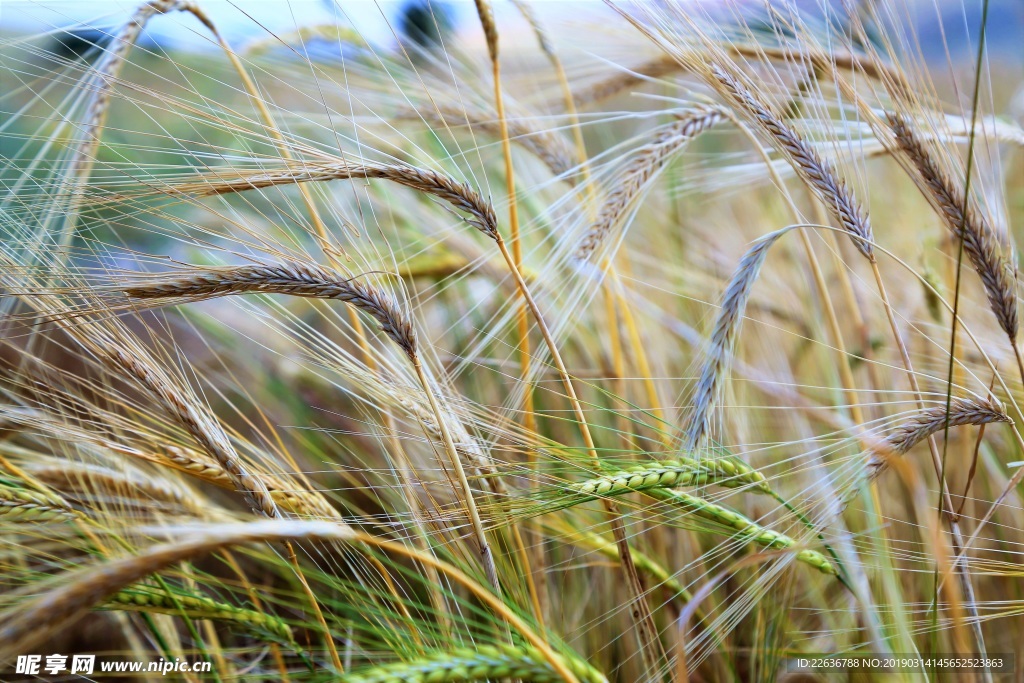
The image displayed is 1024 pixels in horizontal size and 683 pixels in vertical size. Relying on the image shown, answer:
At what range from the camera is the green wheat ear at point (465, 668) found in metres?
0.48

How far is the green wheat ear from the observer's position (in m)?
0.48

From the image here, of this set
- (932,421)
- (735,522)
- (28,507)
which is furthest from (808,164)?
(28,507)

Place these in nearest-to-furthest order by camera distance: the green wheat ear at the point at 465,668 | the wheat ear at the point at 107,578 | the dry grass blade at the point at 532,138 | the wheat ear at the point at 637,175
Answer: the wheat ear at the point at 107,578 < the green wheat ear at the point at 465,668 < the wheat ear at the point at 637,175 < the dry grass blade at the point at 532,138

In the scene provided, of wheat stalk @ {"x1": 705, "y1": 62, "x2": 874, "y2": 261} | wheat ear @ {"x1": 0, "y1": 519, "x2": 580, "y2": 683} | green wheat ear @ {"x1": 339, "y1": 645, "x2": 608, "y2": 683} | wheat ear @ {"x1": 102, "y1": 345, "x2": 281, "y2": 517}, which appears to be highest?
wheat stalk @ {"x1": 705, "y1": 62, "x2": 874, "y2": 261}

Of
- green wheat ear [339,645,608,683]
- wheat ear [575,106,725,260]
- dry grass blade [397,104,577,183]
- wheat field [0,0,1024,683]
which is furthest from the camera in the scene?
dry grass blade [397,104,577,183]

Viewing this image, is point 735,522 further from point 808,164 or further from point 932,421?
point 808,164

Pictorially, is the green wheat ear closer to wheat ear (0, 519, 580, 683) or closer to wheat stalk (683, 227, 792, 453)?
wheat ear (0, 519, 580, 683)

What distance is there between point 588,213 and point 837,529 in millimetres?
536

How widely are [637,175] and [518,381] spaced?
34cm

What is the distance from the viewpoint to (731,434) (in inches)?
41.2

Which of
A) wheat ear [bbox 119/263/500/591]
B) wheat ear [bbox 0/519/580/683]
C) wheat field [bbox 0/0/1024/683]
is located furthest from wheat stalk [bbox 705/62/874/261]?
wheat ear [bbox 0/519/580/683]

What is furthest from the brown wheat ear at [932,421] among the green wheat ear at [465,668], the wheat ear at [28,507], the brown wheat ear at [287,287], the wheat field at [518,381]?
the wheat ear at [28,507]

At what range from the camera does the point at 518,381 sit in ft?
2.35

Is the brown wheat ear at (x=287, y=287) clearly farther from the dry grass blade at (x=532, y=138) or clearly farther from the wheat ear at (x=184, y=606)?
the dry grass blade at (x=532, y=138)
